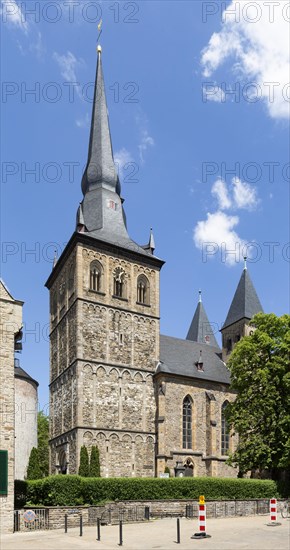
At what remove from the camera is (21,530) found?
2042cm

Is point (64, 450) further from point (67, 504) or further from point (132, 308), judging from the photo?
point (67, 504)

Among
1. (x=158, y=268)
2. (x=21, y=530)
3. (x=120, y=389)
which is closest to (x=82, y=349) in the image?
(x=120, y=389)

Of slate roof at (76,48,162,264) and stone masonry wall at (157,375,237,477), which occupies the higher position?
slate roof at (76,48,162,264)

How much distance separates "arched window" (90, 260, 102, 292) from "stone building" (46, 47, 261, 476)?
71 mm

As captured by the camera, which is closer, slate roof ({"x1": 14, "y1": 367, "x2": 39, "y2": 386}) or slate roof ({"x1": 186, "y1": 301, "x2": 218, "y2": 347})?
slate roof ({"x1": 14, "y1": 367, "x2": 39, "y2": 386})

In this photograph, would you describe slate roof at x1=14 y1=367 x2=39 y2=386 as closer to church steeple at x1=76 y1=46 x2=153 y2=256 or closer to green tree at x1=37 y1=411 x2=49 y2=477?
church steeple at x1=76 y1=46 x2=153 y2=256

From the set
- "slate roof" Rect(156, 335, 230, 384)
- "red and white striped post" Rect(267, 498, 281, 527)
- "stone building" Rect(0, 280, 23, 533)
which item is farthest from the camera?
"slate roof" Rect(156, 335, 230, 384)

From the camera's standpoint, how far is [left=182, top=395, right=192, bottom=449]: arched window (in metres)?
41.3

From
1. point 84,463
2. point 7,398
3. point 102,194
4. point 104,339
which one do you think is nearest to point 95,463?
point 84,463

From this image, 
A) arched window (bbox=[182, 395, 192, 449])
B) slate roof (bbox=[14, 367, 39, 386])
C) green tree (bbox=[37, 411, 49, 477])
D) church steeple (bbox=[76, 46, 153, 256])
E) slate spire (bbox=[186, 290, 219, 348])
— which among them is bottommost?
green tree (bbox=[37, 411, 49, 477])

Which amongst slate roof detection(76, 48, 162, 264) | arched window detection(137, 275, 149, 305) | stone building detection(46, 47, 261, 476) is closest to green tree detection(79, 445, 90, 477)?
stone building detection(46, 47, 261, 476)

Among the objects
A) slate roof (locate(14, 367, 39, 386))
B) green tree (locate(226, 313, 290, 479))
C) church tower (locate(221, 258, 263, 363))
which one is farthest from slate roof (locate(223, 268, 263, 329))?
slate roof (locate(14, 367, 39, 386))

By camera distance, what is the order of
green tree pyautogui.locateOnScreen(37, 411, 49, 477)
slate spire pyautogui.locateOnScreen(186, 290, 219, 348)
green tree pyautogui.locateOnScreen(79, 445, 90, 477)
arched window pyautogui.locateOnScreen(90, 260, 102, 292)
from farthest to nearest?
slate spire pyautogui.locateOnScreen(186, 290, 219, 348) → green tree pyautogui.locateOnScreen(37, 411, 49, 477) → arched window pyautogui.locateOnScreen(90, 260, 102, 292) → green tree pyautogui.locateOnScreen(79, 445, 90, 477)

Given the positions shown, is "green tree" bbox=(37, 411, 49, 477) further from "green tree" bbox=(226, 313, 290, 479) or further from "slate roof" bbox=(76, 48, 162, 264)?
"green tree" bbox=(226, 313, 290, 479)
